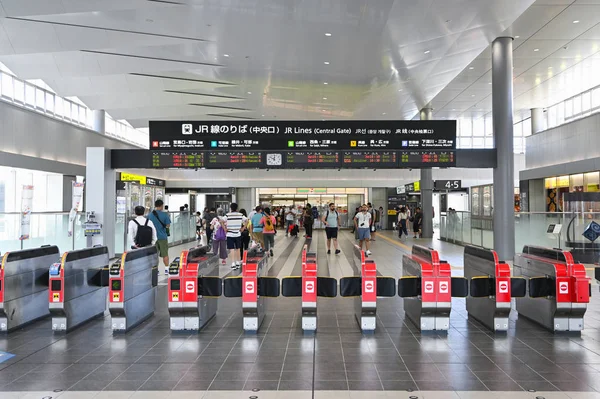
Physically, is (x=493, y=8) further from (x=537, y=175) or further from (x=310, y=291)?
(x=537, y=175)

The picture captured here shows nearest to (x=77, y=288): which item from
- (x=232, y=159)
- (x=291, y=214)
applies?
(x=232, y=159)

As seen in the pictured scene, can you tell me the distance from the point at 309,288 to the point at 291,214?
69.8ft

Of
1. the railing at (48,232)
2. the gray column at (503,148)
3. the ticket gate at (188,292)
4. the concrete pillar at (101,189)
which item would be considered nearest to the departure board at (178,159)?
the concrete pillar at (101,189)

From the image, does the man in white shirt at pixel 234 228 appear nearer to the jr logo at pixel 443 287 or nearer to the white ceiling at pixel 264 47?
the white ceiling at pixel 264 47

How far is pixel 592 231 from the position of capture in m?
13.5

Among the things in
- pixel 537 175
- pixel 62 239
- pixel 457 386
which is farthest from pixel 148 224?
pixel 537 175

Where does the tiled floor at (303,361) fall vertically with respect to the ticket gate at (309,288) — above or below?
below

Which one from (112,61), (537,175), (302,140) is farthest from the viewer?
→ (537,175)

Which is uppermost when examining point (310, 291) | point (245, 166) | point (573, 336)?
point (245, 166)

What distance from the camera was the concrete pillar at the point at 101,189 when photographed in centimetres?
1266

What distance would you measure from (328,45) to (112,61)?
696 centimetres

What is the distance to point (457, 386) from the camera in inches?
174

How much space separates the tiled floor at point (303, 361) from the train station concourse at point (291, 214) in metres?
0.04

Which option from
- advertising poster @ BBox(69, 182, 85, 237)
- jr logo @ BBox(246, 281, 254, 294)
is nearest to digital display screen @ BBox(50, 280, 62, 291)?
jr logo @ BBox(246, 281, 254, 294)
